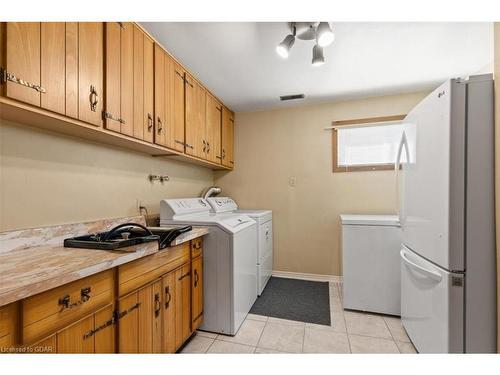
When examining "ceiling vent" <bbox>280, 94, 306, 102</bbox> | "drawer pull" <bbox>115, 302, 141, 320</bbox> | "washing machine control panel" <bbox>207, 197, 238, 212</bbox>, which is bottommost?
"drawer pull" <bbox>115, 302, 141, 320</bbox>

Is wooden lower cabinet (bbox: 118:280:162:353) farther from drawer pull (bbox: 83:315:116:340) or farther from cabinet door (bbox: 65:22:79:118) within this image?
cabinet door (bbox: 65:22:79:118)

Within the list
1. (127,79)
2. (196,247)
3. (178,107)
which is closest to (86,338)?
(196,247)

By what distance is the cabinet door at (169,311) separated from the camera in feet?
4.45

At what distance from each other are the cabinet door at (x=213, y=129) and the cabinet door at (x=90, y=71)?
50.7 inches

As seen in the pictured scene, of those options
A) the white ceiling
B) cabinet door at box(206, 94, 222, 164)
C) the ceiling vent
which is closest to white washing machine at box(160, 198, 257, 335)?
cabinet door at box(206, 94, 222, 164)

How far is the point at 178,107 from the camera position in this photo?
6.45ft

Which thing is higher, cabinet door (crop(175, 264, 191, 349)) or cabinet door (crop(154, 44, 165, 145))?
cabinet door (crop(154, 44, 165, 145))

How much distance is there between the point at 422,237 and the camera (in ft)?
4.67

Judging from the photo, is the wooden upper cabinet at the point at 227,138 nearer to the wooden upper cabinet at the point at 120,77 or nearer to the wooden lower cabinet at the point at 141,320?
the wooden upper cabinet at the point at 120,77

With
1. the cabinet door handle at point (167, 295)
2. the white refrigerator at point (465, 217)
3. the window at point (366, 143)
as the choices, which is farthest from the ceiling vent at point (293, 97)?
the cabinet door handle at point (167, 295)

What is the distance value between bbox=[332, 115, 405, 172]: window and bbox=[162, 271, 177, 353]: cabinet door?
7.66 feet

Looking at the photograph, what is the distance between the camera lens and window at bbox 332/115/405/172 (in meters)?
2.66

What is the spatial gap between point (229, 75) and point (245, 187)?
5.00 ft

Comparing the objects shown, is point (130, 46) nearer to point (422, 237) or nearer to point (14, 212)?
point (14, 212)
